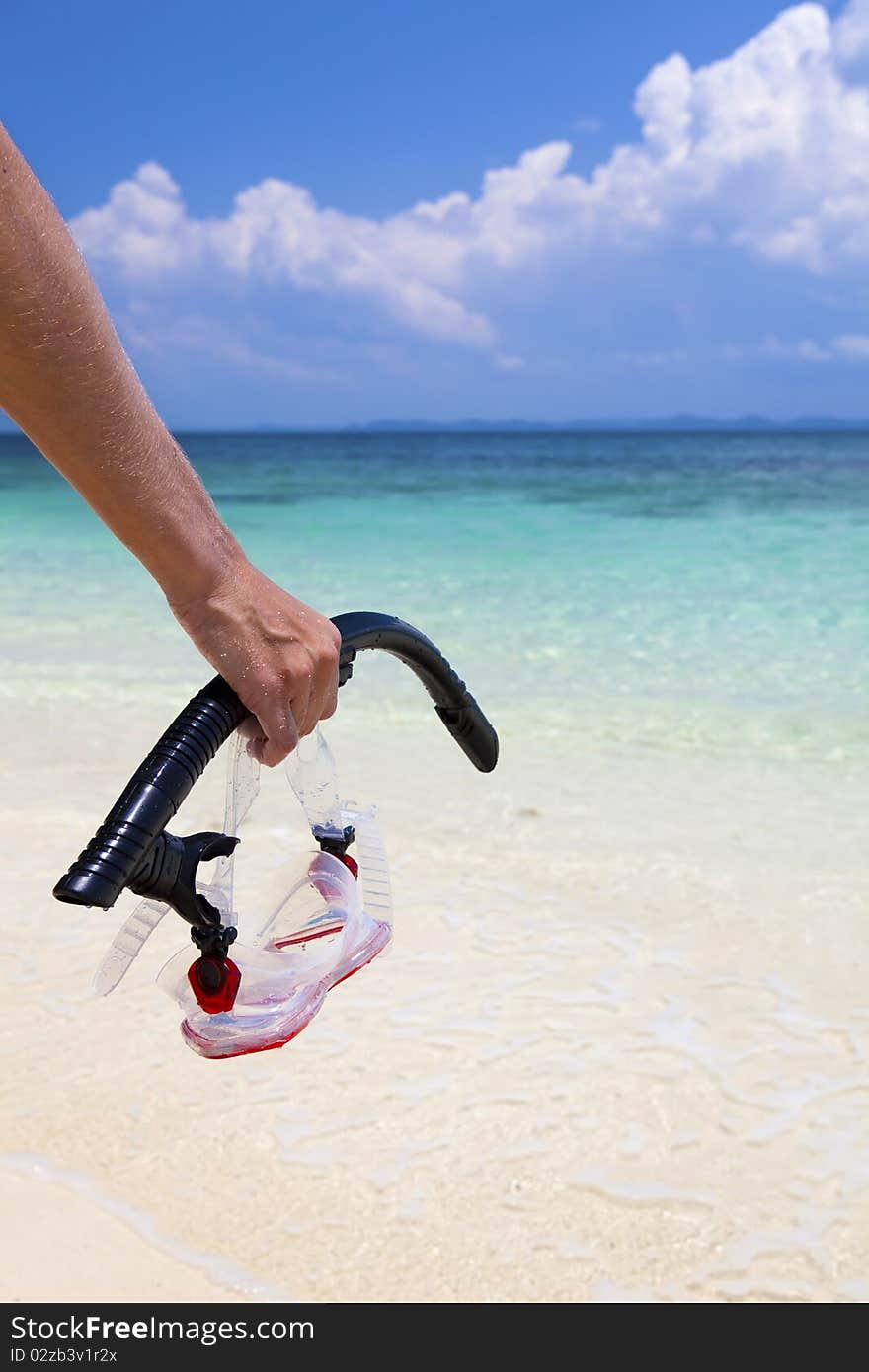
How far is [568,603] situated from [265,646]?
688 centimetres

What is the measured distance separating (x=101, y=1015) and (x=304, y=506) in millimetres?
16373

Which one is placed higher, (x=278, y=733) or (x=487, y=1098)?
(x=278, y=733)

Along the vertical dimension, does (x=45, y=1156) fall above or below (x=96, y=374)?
below

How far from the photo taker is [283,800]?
134 inches

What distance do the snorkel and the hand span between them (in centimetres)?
2

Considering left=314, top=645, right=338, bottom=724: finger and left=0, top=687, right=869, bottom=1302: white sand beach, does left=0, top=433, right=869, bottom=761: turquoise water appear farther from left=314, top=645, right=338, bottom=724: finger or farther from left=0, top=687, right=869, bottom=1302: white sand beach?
left=314, top=645, right=338, bottom=724: finger

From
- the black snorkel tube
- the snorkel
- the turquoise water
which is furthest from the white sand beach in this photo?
the turquoise water

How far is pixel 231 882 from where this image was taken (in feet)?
2.95

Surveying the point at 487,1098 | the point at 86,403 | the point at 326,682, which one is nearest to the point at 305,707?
the point at 326,682

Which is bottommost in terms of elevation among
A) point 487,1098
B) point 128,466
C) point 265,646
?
point 487,1098

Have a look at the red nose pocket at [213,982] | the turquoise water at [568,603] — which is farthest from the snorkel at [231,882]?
the turquoise water at [568,603]

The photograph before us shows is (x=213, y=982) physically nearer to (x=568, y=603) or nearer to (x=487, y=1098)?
(x=487, y=1098)
